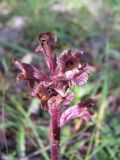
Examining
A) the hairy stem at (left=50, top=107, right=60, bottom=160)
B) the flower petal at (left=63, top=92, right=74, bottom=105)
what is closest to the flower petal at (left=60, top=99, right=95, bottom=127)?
the hairy stem at (left=50, top=107, right=60, bottom=160)

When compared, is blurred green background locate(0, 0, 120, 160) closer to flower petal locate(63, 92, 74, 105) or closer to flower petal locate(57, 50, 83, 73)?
flower petal locate(57, 50, 83, 73)

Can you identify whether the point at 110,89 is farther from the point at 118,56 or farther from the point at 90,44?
the point at 90,44

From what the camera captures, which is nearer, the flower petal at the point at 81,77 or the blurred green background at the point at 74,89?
the flower petal at the point at 81,77

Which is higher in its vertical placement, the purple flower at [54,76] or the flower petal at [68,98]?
the purple flower at [54,76]

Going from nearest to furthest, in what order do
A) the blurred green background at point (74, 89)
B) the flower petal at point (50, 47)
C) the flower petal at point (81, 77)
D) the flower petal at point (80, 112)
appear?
1. the flower petal at point (81, 77)
2. the flower petal at point (50, 47)
3. the flower petal at point (80, 112)
4. the blurred green background at point (74, 89)

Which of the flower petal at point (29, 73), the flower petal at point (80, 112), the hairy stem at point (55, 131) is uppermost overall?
the flower petal at point (29, 73)

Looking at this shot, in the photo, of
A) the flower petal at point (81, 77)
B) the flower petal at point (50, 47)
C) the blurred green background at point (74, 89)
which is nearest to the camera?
the flower petal at point (81, 77)

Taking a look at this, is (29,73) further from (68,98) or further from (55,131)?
(55,131)

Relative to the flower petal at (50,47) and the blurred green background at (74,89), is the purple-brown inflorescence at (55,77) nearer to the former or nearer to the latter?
the flower petal at (50,47)

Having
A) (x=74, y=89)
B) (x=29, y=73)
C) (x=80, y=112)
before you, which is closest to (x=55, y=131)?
(x=80, y=112)

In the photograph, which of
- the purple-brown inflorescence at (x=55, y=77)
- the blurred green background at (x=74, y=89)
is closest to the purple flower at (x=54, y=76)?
the purple-brown inflorescence at (x=55, y=77)
